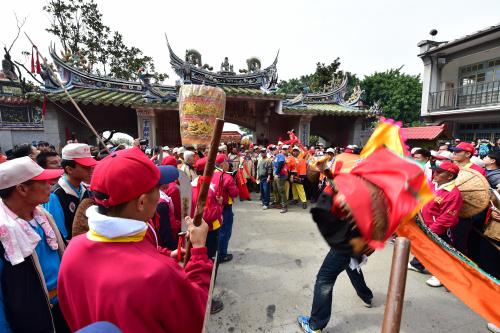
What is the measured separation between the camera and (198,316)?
1124 millimetres

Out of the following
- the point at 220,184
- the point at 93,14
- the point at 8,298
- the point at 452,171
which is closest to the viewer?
the point at 8,298

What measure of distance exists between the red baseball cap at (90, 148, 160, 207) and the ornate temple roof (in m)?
10.2

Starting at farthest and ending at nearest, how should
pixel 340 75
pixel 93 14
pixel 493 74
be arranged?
pixel 340 75 < pixel 93 14 < pixel 493 74

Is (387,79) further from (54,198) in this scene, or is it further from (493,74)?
(54,198)

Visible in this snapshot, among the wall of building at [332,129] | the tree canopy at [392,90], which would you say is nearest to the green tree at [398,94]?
the tree canopy at [392,90]

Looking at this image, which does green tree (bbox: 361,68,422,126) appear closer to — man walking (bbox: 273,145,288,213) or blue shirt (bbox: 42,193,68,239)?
man walking (bbox: 273,145,288,213)

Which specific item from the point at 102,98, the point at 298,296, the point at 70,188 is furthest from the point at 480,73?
the point at 102,98

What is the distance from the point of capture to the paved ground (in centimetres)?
269

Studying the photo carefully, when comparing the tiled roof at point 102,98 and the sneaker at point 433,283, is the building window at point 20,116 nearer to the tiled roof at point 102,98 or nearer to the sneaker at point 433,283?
the tiled roof at point 102,98

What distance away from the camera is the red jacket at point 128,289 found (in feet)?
3.02

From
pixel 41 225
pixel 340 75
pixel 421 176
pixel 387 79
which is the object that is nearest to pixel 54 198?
pixel 41 225

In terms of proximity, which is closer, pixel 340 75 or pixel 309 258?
pixel 309 258

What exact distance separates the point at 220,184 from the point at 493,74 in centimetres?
1486

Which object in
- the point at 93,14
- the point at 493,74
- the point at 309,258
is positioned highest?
the point at 93,14
